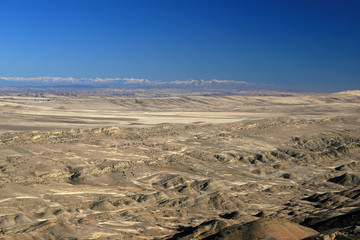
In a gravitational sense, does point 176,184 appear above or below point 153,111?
below

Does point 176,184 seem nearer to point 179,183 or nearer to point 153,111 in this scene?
point 179,183

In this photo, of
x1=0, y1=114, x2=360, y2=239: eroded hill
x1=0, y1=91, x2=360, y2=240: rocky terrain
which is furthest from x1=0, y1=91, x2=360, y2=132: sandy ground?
x1=0, y1=114, x2=360, y2=239: eroded hill

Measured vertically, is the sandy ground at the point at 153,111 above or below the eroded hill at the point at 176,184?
above

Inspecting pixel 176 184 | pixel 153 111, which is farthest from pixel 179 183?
pixel 153 111

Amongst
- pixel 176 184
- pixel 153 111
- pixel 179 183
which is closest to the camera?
pixel 176 184

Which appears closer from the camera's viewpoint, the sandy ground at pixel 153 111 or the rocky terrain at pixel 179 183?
the rocky terrain at pixel 179 183

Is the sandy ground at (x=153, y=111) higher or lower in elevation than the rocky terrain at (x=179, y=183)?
higher

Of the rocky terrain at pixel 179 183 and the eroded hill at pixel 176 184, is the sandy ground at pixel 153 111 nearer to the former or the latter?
the rocky terrain at pixel 179 183

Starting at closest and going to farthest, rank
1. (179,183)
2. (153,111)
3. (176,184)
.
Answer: (176,184), (179,183), (153,111)

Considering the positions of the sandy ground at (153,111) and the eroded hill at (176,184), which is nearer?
the eroded hill at (176,184)

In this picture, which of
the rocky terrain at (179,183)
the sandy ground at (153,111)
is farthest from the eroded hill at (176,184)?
the sandy ground at (153,111)
